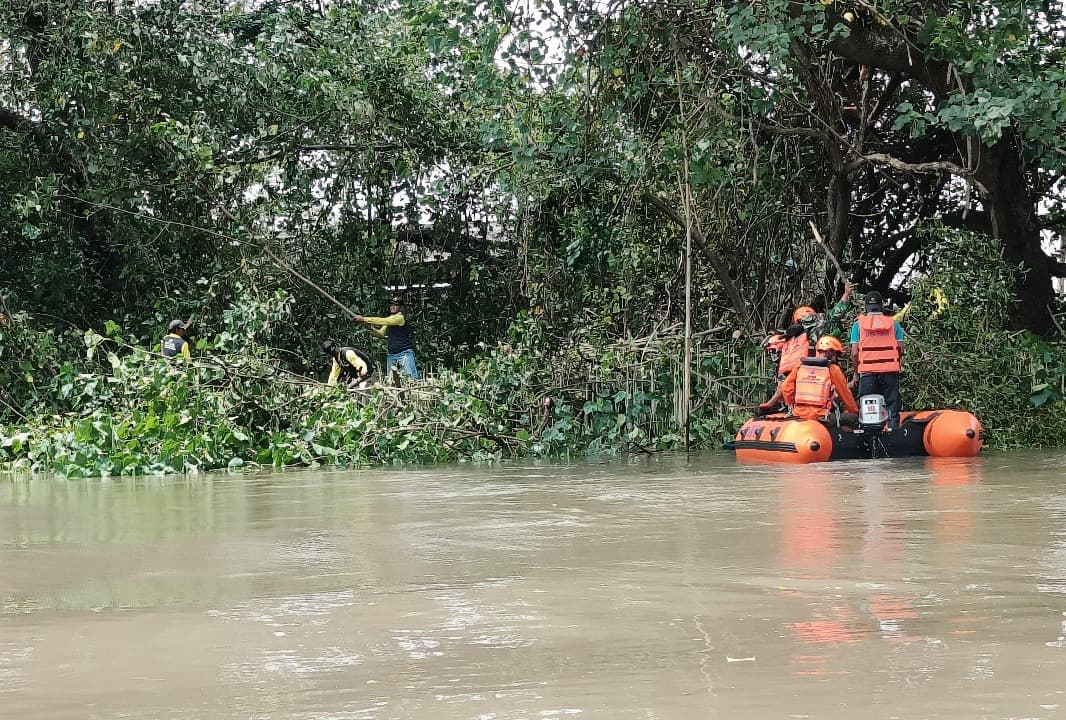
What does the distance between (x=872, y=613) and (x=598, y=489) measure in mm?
6411

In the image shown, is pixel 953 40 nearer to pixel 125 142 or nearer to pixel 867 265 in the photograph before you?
pixel 867 265

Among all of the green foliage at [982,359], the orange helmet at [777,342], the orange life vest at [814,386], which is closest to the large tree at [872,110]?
the green foliage at [982,359]

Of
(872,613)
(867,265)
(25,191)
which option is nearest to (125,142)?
(25,191)

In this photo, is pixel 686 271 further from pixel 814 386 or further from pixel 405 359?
pixel 405 359

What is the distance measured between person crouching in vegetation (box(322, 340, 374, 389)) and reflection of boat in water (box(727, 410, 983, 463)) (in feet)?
20.7

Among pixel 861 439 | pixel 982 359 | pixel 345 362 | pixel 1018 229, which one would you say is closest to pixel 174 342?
pixel 345 362

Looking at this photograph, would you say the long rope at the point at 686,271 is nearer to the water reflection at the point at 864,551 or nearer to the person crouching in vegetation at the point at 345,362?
the water reflection at the point at 864,551

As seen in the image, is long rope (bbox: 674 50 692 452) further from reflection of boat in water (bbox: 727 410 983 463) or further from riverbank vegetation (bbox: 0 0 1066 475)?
reflection of boat in water (bbox: 727 410 983 463)

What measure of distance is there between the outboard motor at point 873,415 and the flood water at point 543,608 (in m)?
4.78

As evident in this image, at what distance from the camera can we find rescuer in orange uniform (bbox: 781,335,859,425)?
1492 cm

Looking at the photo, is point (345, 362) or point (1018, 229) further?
point (345, 362)

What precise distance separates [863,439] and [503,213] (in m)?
8.49

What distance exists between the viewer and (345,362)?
2123 centimetres

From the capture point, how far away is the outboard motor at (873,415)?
592 inches
